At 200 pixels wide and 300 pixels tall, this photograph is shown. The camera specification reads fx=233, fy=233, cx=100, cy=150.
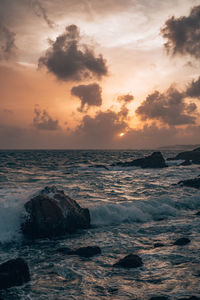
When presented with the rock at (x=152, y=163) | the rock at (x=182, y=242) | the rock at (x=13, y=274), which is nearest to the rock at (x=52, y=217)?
the rock at (x=13, y=274)

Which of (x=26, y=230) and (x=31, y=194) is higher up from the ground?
(x=31, y=194)

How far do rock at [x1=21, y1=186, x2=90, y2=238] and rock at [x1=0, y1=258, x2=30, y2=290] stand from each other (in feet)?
12.0

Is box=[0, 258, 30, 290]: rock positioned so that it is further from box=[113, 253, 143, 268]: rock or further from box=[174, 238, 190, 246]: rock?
box=[174, 238, 190, 246]: rock

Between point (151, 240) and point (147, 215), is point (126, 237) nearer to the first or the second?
point (151, 240)

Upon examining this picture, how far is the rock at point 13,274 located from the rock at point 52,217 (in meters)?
3.66

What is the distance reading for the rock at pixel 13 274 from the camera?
18.9ft

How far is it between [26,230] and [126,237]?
14.1 feet

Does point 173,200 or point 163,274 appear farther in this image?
point 173,200

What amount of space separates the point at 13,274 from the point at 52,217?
13.8ft

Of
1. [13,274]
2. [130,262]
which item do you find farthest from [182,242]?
[13,274]

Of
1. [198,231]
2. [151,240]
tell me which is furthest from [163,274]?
[198,231]

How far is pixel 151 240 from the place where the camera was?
29.8 feet

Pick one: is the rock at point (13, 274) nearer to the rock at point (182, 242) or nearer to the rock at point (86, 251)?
the rock at point (86, 251)

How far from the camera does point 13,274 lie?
5.93 m
